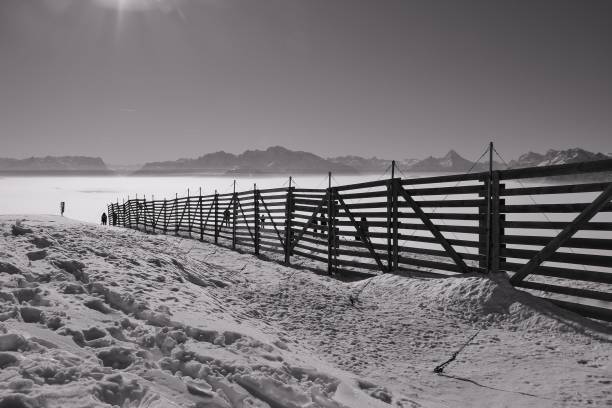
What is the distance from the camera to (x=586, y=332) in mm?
4523

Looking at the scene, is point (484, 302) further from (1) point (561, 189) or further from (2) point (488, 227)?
(1) point (561, 189)

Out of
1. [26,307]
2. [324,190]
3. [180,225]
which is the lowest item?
[180,225]

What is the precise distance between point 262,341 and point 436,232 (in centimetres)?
428

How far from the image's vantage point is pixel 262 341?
3760 mm

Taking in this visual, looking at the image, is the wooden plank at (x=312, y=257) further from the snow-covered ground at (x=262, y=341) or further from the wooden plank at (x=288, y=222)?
the snow-covered ground at (x=262, y=341)

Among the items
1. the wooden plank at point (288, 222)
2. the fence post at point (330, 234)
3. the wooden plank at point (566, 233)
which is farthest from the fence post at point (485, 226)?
the wooden plank at point (288, 222)

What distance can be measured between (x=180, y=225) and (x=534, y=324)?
1867cm

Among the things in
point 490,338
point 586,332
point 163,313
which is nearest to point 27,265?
point 163,313

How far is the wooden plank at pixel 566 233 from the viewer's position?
4796mm

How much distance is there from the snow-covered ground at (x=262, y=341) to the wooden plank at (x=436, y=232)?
513 mm

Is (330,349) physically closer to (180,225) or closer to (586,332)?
(586,332)

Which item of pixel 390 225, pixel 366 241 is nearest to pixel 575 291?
pixel 390 225

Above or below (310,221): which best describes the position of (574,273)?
below

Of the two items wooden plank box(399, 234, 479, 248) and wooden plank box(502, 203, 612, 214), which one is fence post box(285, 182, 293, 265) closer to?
wooden plank box(399, 234, 479, 248)
